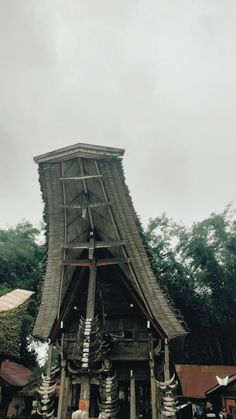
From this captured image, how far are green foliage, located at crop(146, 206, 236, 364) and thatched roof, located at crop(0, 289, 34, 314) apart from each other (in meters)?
12.7

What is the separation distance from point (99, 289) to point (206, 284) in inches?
440

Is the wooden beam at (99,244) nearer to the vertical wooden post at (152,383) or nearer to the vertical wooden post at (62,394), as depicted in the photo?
the vertical wooden post at (152,383)

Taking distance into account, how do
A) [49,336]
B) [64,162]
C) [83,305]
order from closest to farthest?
[64,162]
[49,336]
[83,305]

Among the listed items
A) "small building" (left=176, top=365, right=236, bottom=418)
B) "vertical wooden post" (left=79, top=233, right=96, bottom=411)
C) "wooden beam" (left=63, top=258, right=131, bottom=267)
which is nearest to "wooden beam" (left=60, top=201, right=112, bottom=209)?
"vertical wooden post" (left=79, top=233, right=96, bottom=411)

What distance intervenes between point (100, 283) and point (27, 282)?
9890 millimetres

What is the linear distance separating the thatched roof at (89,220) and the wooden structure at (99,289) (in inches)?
1.2

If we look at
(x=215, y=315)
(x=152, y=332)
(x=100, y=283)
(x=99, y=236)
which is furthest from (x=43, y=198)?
(x=215, y=315)

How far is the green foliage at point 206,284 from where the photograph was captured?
68.3ft

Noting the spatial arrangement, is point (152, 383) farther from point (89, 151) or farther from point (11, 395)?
point (11, 395)

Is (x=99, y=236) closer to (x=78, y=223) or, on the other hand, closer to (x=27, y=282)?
(x=78, y=223)

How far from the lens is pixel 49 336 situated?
11727 millimetres

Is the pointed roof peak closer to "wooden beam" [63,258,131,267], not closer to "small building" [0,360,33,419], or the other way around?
"wooden beam" [63,258,131,267]

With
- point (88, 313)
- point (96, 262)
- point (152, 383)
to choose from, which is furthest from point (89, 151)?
point (152, 383)

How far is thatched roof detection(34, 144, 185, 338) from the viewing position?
33.1ft
